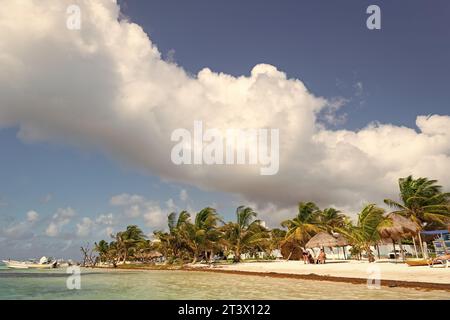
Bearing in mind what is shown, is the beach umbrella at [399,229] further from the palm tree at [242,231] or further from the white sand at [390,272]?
the palm tree at [242,231]

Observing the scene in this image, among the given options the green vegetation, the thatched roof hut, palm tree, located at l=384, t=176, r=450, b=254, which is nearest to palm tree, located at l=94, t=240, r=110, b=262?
the green vegetation

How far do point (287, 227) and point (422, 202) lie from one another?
16.1 meters

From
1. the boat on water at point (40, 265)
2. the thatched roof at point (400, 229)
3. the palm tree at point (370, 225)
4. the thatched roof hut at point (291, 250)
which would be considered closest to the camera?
the thatched roof at point (400, 229)

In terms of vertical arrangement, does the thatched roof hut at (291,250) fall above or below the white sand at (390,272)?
above

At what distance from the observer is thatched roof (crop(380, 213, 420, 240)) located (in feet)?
85.4

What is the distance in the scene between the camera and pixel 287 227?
137ft

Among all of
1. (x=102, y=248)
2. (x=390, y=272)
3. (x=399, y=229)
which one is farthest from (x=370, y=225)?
(x=102, y=248)

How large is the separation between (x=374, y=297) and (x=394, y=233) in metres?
16.2

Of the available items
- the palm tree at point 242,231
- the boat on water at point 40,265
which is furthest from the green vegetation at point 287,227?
the boat on water at point 40,265

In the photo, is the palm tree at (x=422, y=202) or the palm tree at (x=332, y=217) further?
the palm tree at (x=332, y=217)

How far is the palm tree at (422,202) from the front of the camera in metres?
28.5

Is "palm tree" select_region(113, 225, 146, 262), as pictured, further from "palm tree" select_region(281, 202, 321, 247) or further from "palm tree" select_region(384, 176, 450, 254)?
"palm tree" select_region(384, 176, 450, 254)

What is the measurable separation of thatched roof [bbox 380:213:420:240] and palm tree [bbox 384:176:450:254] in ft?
6.72
